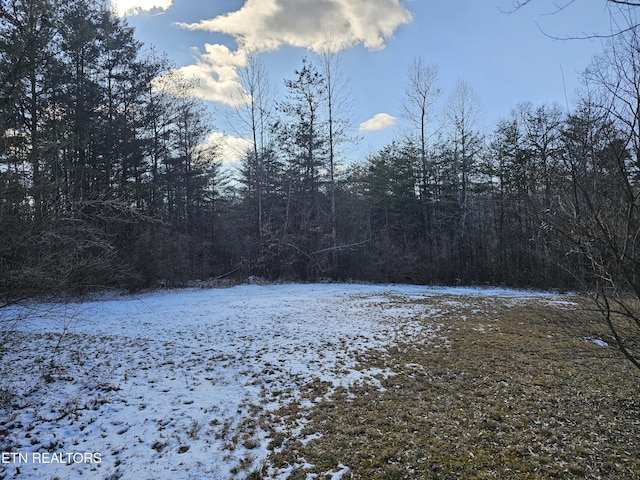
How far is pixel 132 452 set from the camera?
3.57 metres

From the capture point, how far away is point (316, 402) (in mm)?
4871

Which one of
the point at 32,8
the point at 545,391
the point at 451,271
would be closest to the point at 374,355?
the point at 545,391

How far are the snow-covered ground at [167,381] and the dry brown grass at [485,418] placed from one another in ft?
1.31

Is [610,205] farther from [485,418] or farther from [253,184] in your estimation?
[253,184]

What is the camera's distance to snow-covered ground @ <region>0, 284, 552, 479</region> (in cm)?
348

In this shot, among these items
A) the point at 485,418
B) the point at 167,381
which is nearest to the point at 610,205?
the point at 485,418

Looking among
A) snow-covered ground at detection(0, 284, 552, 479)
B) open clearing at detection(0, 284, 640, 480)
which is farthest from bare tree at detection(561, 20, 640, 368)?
snow-covered ground at detection(0, 284, 552, 479)

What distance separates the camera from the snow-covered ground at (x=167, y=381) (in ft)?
11.4

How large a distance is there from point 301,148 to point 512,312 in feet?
56.7

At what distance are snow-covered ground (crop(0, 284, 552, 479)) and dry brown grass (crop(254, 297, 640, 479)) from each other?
401 millimetres

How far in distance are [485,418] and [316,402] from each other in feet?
7.32

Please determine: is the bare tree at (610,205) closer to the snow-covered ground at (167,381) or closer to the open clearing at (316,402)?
the open clearing at (316,402)

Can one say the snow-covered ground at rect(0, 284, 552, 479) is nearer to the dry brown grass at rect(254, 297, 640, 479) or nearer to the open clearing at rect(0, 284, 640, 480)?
the open clearing at rect(0, 284, 640, 480)

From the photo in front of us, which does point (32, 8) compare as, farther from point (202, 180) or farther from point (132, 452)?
point (202, 180)
